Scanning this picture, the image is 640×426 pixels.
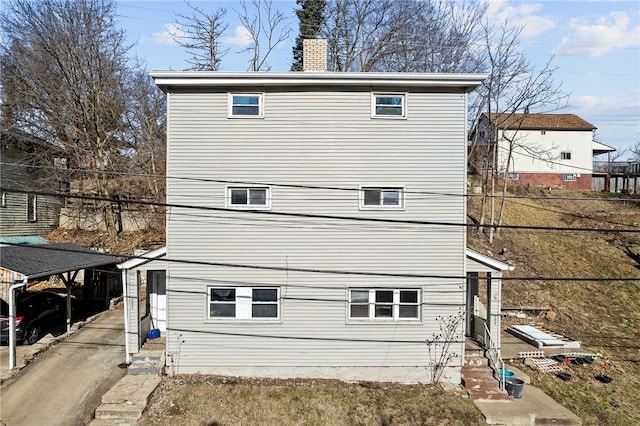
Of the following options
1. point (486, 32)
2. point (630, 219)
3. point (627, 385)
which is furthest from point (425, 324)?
point (630, 219)

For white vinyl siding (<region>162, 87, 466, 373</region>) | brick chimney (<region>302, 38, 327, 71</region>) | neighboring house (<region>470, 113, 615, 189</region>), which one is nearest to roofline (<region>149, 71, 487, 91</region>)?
white vinyl siding (<region>162, 87, 466, 373</region>)

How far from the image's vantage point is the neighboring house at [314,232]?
11367mm

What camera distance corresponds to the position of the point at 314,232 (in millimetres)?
11430

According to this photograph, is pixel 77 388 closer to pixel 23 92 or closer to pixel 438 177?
pixel 438 177

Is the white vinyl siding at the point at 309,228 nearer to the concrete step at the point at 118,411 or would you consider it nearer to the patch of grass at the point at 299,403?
the patch of grass at the point at 299,403

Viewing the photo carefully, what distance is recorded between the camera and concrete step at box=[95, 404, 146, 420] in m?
9.33

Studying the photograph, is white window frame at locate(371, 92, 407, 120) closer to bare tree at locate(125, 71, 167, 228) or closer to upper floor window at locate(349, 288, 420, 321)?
upper floor window at locate(349, 288, 420, 321)

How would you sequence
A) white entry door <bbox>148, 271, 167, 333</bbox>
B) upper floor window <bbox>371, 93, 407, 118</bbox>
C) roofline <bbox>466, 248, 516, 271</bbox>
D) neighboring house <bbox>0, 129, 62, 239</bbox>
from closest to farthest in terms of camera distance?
upper floor window <bbox>371, 93, 407, 118</bbox>
roofline <bbox>466, 248, 516, 271</bbox>
white entry door <bbox>148, 271, 167, 333</bbox>
neighboring house <bbox>0, 129, 62, 239</bbox>

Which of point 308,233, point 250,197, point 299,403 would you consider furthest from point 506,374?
point 250,197

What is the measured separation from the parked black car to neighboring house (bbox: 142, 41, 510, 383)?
14.7 feet

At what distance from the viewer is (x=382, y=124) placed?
37.8 feet

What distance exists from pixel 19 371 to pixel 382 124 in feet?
39.4

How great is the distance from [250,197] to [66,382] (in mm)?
6783

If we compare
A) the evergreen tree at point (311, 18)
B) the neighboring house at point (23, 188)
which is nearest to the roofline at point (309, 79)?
the neighboring house at point (23, 188)
